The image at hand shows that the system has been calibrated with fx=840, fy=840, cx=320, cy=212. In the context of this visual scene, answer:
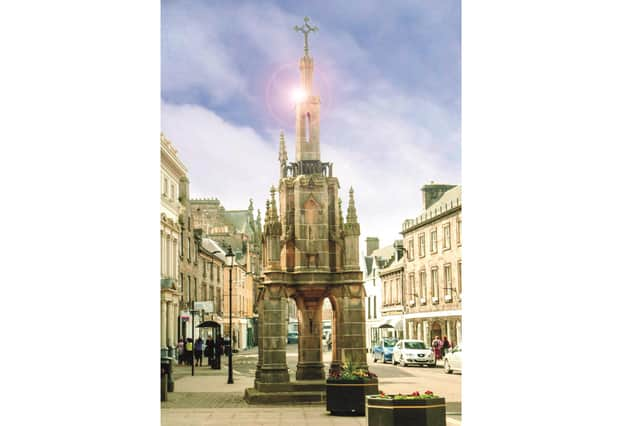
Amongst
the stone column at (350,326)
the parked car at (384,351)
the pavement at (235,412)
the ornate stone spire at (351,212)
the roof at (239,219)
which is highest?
the roof at (239,219)

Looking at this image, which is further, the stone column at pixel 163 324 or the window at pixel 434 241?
the window at pixel 434 241

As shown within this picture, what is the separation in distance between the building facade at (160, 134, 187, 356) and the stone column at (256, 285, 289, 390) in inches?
849

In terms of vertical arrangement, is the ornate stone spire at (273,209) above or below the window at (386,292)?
above

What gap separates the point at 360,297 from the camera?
738 inches

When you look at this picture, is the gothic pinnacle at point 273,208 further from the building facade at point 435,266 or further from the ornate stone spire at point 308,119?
the building facade at point 435,266

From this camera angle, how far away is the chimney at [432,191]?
52594mm

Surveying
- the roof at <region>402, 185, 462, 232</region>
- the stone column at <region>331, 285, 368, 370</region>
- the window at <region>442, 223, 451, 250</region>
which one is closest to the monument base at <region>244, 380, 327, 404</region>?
the stone column at <region>331, 285, 368, 370</region>

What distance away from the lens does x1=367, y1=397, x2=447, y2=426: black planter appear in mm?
11227

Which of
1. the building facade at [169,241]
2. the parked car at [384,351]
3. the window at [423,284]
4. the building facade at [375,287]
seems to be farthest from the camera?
the building facade at [375,287]

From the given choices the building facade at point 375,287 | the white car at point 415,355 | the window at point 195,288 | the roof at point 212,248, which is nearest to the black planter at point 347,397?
the white car at point 415,355

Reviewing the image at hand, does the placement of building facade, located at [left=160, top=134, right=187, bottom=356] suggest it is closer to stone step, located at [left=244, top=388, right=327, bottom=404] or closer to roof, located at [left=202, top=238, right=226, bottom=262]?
roof, located at [left=202, top=238, right=226, bottom=262]
